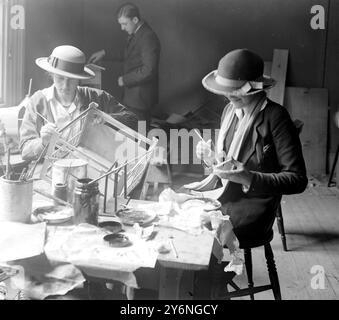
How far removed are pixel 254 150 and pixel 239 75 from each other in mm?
315

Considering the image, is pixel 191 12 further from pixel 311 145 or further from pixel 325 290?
pixel 325 290

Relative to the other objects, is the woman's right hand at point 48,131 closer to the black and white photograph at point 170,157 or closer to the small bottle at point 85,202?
the black and white photograph at point 170,157

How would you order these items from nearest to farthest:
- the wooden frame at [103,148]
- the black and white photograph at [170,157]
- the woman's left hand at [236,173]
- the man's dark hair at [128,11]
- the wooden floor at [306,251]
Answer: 1. the black and white photograph at [170,157]
2. the woman's left hand at [236,173]
3. the wooden frame at [103,148]
4. the wooden floor at [306,251]
5. the man's dark hair at [128,11]

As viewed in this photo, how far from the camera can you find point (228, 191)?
2.15 meters

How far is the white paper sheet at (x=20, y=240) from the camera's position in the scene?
1.41 m

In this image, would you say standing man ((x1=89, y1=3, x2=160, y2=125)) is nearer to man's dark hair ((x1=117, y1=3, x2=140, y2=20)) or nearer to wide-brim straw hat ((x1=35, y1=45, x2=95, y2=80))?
man's dark hair ((x1=117, y1=3, x2=140, y2=20))

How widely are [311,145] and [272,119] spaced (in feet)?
10.9

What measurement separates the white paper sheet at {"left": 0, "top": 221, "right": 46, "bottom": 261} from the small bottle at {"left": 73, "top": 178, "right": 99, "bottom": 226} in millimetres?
120

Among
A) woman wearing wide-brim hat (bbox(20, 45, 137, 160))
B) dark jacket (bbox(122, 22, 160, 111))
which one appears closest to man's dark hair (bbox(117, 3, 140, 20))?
dark jacket (bbox(122, 22, 160, 111))

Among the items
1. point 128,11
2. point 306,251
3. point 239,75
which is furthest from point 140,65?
point 239,75

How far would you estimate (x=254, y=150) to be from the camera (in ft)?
6.73

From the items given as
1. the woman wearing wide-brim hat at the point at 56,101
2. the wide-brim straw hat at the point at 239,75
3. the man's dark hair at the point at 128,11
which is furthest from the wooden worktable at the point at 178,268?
the man's dark hair at the point at 128,11

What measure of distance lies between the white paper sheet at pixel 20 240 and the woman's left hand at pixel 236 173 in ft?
2.10

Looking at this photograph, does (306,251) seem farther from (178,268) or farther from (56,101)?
(178,268)
